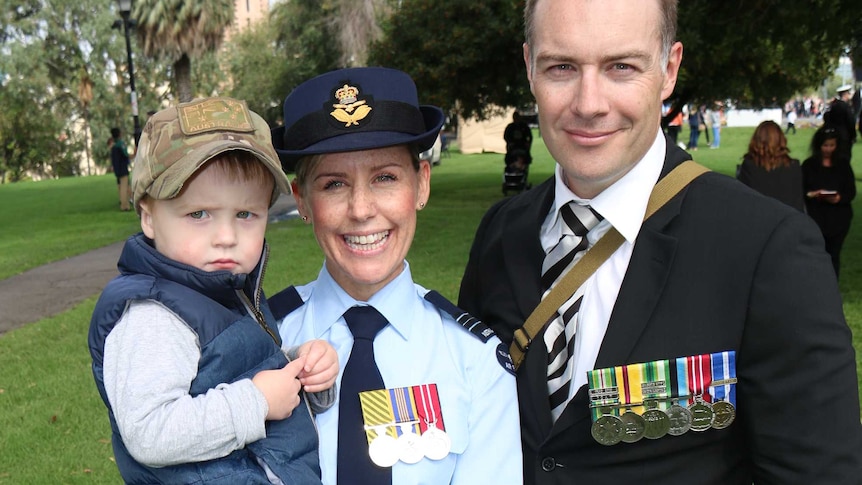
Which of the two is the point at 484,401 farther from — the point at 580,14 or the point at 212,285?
the point at 580,14

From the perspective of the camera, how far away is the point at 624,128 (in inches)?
84.6

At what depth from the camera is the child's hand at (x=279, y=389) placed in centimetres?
202

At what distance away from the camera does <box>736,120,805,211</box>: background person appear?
865cm

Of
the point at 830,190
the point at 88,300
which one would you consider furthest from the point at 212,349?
the point at 830,190

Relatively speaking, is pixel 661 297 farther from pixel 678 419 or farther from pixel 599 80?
pixel 599 80

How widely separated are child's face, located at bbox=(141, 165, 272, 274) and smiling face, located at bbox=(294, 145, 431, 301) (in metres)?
0.19

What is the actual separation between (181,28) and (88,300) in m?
17.0

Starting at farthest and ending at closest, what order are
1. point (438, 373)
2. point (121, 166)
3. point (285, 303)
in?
point (121, 166)
point (285, 303)
point (438, 373)

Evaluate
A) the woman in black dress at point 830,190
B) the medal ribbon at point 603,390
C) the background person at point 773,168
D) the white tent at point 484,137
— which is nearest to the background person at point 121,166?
the background person at point 773,168

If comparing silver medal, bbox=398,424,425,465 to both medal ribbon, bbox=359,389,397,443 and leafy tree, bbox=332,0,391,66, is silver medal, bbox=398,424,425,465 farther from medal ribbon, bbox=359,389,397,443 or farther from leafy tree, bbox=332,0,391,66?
leafy tree, bbox=332,0,391,66

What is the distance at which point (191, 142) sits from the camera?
213 cm

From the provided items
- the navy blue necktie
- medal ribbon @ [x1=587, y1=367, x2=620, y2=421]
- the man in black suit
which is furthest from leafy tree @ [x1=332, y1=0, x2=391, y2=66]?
medal ribbon @ [x1=587, y1=367, x2=620, y2=421]

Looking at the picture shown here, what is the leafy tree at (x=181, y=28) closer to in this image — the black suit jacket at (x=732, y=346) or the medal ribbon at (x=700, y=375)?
the black suit jacket at (x=732, y=346)

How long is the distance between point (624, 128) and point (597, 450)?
88cm
